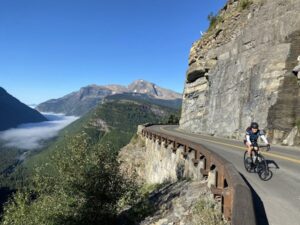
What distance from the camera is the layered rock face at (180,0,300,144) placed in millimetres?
27969

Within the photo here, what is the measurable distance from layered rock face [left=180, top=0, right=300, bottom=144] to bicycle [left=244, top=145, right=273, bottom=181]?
520 inches

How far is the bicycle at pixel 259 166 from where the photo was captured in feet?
42.1

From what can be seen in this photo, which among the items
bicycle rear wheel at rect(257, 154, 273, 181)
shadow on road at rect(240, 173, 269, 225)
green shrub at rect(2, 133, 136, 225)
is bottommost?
green shrub at rect(2, 133, 136, 225)

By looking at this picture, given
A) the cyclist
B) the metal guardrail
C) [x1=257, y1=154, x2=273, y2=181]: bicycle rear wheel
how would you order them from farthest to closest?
1. the cyclist
2. [x1=257, y1=154, x2=273, y2=181]: bicycle rear wheel
3. the metal guardrail

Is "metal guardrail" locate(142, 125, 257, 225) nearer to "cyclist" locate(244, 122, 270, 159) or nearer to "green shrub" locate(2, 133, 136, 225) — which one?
"cyclist" locate(244, 122, 270, 159)

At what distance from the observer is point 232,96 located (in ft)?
122

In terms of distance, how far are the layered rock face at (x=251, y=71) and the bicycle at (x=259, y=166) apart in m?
13.2

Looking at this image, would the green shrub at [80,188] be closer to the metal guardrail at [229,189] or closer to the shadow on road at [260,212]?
the metal guardrail at [229,189]

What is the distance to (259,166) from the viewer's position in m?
13.4

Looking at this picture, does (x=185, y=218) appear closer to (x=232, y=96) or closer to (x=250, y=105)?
(x=250, y=105)

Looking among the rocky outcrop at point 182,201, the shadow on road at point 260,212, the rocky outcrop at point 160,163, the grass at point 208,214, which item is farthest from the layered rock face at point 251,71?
the grass at point 208,214

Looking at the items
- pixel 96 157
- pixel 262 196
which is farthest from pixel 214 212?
pixel 96 157

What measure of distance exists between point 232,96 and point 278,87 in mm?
8856

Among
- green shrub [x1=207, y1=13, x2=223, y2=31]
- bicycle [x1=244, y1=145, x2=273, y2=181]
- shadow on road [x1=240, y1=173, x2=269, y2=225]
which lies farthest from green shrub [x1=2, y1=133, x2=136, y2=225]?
green shrub [x1=207, y1=13, x2=223, y2=31]
